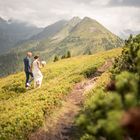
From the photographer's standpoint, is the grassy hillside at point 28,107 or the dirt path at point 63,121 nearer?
the dirt path at point 63,121

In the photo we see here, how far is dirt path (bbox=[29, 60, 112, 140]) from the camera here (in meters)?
21.9

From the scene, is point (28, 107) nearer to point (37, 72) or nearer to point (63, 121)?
point (63, 121)

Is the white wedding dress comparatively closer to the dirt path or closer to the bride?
the bride

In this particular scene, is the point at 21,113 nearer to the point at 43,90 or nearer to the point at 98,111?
the point at 43,90

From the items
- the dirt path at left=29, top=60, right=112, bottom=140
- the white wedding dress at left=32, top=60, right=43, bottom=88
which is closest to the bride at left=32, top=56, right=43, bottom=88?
the white wedding dress at left=32, top=60, right=43, bottom=88

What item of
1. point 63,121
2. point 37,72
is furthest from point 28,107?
point 37,72

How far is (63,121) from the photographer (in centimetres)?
2375

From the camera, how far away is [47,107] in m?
26.0

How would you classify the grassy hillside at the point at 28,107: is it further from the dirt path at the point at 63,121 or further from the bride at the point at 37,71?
the bride at the point at 37,71

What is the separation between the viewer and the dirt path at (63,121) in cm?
2188

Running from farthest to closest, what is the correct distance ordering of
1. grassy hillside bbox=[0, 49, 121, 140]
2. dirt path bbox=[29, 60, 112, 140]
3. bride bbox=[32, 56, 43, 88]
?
bride bbox=[32, 56, 43, 88] → grassy hillside bbox=[0, 49, 121, 140] → dirt path bbox=[29, 60, 112, 140]

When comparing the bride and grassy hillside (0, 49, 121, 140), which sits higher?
the bride

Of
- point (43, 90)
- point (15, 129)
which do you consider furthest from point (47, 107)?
point (43, 90)

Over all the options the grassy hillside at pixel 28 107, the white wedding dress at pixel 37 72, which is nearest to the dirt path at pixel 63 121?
the grassy hillside at pixel 28 107
